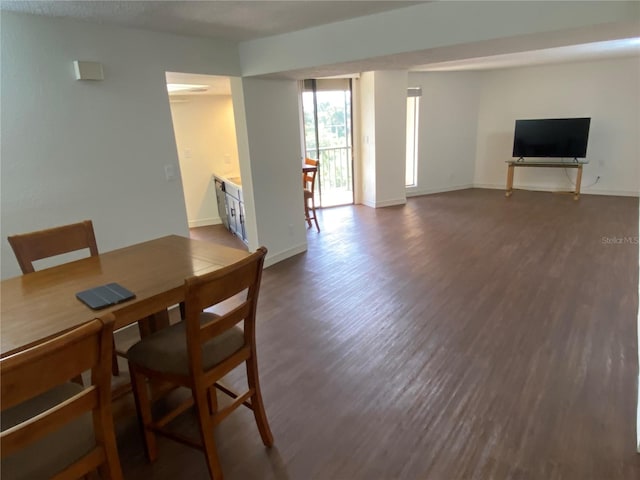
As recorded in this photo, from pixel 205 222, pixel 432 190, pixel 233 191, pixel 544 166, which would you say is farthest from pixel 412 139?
pixel 205 222

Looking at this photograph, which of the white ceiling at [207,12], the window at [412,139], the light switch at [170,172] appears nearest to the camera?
the white ceiling at [207,12]

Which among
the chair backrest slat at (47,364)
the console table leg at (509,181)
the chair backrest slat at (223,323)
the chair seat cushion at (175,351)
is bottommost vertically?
the console table leg at (509,181)

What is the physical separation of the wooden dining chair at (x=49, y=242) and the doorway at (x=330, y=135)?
5.18 meters

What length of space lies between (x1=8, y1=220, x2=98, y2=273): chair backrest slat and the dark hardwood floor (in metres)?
0.97

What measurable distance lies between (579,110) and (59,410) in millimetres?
8497

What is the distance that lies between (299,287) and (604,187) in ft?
21.2

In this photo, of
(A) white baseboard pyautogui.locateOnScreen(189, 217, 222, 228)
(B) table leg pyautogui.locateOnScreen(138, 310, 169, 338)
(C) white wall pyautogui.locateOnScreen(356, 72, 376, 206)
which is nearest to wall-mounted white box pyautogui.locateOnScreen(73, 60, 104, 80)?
(B) table leg pyautogui.locateOnScreen(138, 310, 169, 338)

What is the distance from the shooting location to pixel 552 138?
22.9 feet

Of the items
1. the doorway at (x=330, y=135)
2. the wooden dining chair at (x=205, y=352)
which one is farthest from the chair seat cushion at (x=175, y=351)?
the doorway at (x=330, y=135)

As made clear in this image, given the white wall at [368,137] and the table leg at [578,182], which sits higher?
the white wall at [368,137]

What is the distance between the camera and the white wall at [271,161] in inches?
154

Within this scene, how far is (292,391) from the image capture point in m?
2.32

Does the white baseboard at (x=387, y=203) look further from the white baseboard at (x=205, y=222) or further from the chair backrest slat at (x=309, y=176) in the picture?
the white baseboard at (x=205, y=222)

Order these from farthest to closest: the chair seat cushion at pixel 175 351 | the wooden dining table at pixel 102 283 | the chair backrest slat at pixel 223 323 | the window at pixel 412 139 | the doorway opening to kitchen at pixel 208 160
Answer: the window at pixel 412 139
the doorway opening to kitchen at pixel 208 160
the chair seat cushion at pixel 175 351
the chair backrest slat at pixel 223 323
the wooden dining table at pixel 102 283
